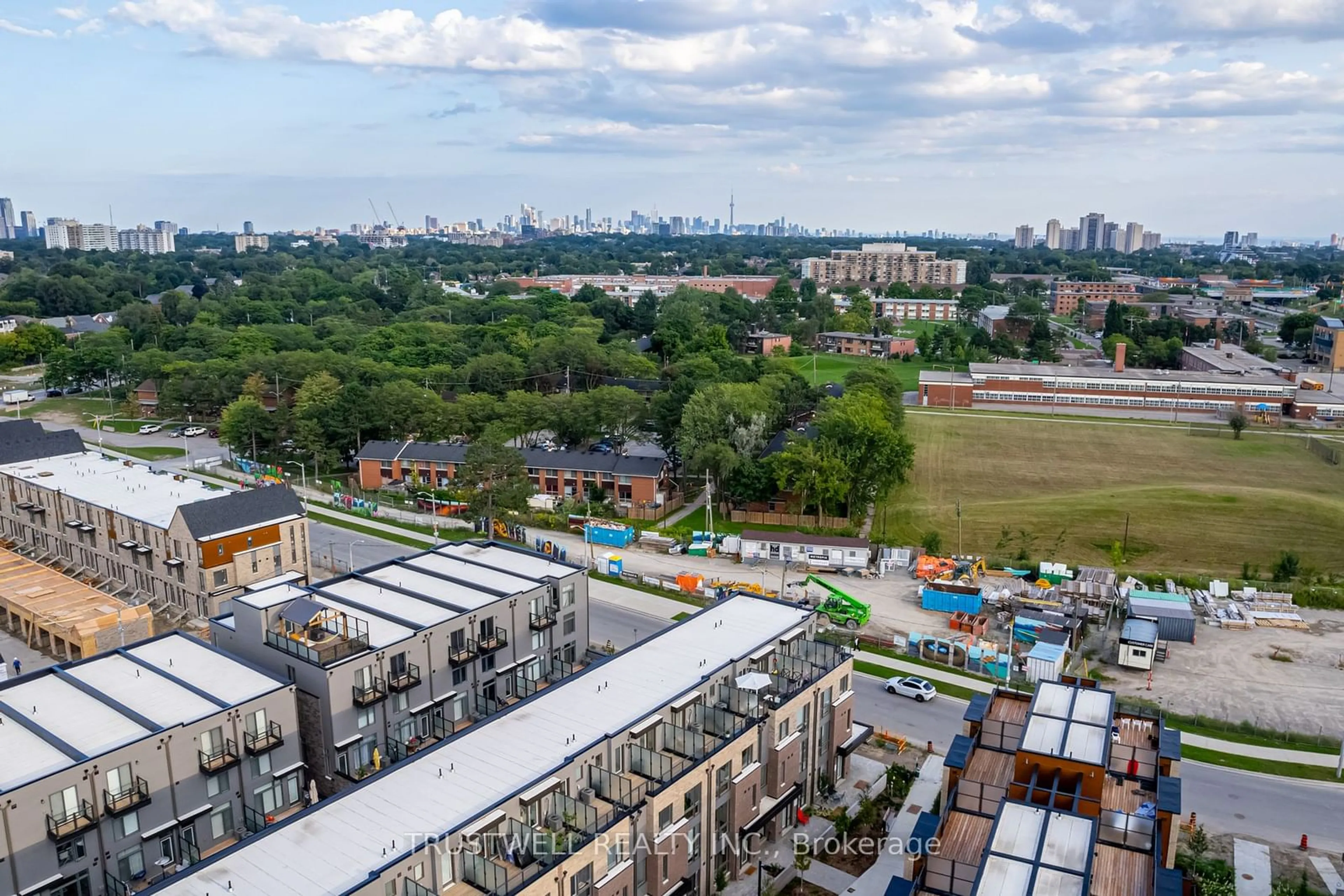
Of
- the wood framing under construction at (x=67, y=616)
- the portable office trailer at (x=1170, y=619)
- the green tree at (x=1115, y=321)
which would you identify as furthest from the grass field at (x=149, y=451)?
the green tree at (x=1115, y=321)

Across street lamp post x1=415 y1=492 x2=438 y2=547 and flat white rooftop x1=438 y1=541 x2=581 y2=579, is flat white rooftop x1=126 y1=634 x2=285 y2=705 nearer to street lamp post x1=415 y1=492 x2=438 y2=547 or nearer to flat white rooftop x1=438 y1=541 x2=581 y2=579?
flat white rooftop x1=438 y1=541 x2=581 y2=579

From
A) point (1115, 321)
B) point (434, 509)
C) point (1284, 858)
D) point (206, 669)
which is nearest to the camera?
point (1284, 858)

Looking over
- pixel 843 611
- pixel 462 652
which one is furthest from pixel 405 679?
pixel 843 611

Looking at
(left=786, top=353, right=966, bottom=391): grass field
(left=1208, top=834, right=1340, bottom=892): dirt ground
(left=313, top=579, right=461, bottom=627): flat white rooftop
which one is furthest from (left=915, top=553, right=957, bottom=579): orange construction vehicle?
(left=786, top=353, right=966, bottom=391): grass field

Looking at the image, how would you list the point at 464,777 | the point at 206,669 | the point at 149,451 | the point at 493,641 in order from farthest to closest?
the point at 149,451
the point at 493,641
the point at 206,669
the point at 464,777

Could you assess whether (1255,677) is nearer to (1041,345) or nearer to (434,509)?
(434,509)

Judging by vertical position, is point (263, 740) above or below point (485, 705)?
above

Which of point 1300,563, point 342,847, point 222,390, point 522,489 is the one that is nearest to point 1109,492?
point 1300,563

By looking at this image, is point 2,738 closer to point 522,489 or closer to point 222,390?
point 522,489
